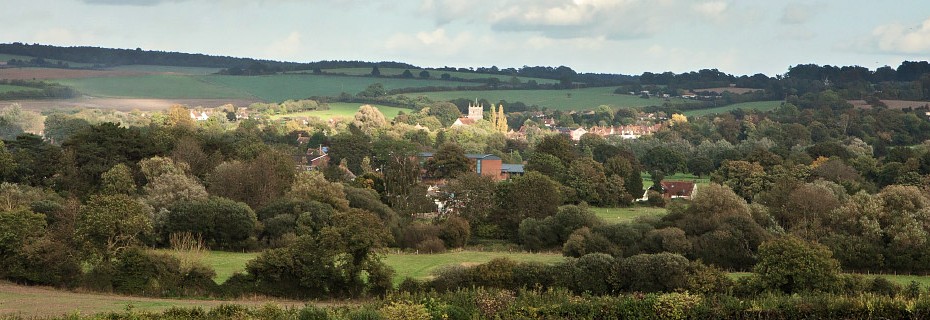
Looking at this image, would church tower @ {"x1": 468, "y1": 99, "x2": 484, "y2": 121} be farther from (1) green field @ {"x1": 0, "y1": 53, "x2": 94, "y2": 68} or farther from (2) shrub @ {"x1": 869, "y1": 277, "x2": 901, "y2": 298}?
(2) shrub @ {"x1": 869, "y1": 277, "x2": 901, "y2": 298}

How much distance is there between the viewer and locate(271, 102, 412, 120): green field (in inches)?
5689

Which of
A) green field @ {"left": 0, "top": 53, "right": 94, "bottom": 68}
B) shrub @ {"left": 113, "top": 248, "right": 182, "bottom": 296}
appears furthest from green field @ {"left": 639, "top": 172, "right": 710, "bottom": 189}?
green field @ {"left": 0, "top": 53, "right": 94, "bottom": 68}

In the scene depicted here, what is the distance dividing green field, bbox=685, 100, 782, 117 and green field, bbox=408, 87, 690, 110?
1229cm

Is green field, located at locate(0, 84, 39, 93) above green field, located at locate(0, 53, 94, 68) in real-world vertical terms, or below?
below

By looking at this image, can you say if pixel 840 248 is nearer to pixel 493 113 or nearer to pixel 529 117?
pixel 493 113

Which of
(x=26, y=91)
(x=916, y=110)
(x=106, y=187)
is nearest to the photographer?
(x=106, y=187)

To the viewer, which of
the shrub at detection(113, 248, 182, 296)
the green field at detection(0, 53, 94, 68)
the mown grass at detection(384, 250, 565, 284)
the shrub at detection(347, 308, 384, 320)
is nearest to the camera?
the shrub at detection(347, 308, 384, 320)

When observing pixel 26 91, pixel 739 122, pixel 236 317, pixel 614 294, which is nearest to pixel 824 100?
pixel 739 122

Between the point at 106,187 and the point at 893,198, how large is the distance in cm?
3640

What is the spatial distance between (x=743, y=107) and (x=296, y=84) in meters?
63.6

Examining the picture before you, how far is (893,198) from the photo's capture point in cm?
5297

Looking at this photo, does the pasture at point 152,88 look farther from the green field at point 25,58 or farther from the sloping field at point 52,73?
the green field at point 25,58

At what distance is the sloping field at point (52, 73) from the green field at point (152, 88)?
1.84 metres

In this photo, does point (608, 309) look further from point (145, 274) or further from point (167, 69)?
point (167, 69)
